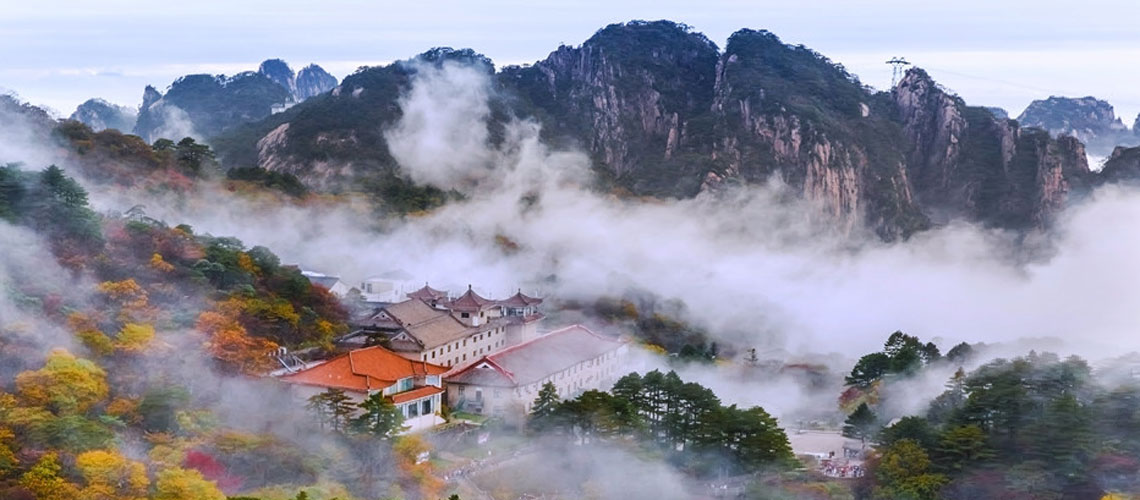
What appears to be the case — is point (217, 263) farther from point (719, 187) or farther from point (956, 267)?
point (956, 267)

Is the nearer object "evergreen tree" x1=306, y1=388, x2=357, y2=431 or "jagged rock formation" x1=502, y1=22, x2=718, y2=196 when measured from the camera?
"evergreen tree" x1=306, y1=388, x2=357, y2=431

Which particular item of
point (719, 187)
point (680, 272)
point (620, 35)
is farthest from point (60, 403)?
point (620, 35)

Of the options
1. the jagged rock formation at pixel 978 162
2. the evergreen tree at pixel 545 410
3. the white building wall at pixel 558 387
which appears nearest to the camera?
the evergreen tree at pixel 545 410

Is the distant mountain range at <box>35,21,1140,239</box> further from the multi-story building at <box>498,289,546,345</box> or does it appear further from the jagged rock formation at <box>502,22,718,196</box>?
Result: the multi-story building at <box>498,289,546,345</box>

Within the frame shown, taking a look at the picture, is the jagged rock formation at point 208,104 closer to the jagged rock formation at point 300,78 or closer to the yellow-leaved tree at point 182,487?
the jagged rock formation at point 300,78

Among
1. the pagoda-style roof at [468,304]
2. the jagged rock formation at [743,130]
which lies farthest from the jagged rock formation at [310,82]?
the pagoda-style roof at [468,304]

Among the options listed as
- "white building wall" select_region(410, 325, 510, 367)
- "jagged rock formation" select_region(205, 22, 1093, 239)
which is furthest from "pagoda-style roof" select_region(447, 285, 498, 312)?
"jagged rock formation" select_region(205, 22, 1093, 239)
